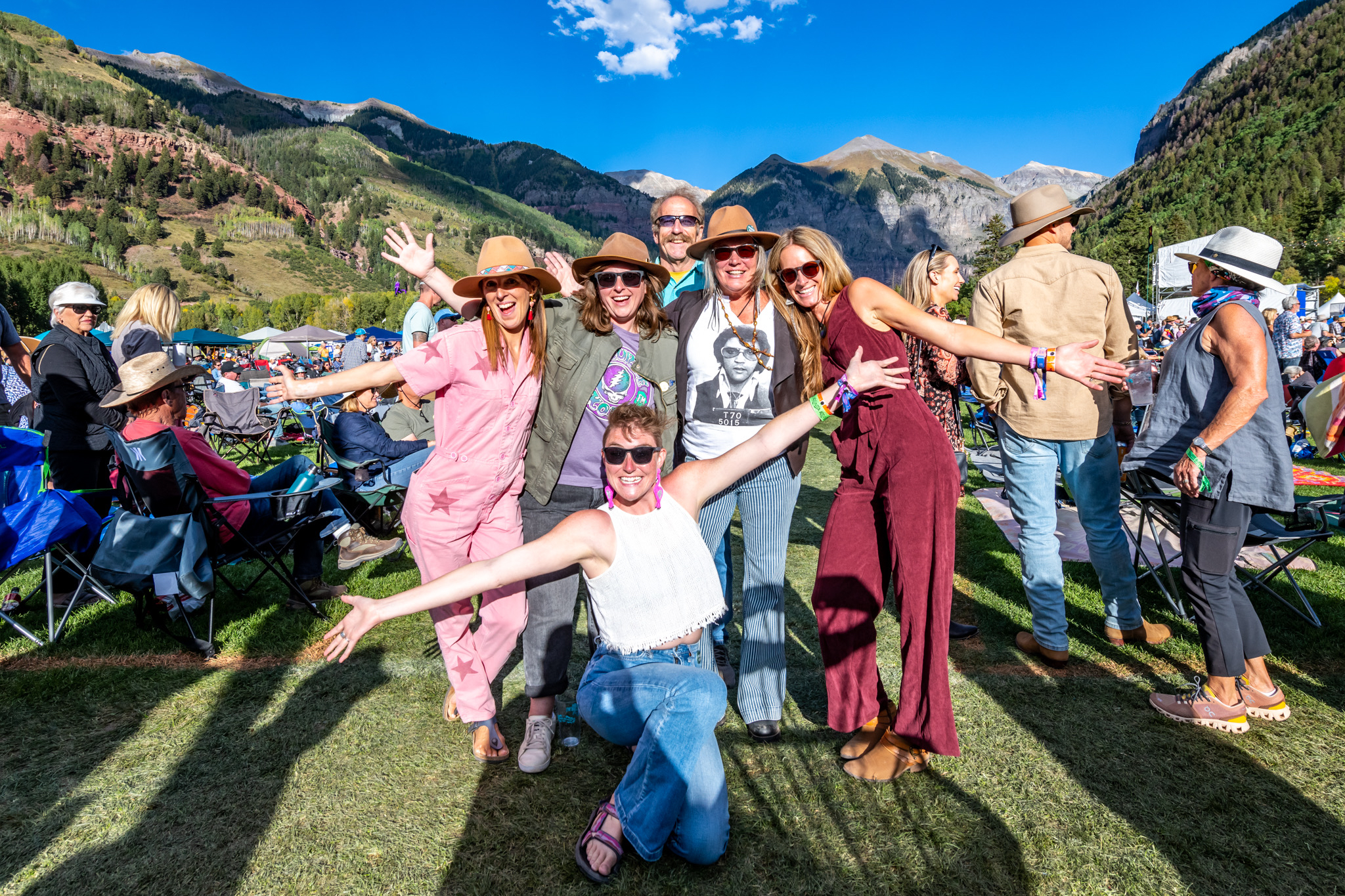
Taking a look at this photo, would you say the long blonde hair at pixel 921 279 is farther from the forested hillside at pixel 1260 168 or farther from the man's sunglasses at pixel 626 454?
the forested hillside at pixel 1260 168

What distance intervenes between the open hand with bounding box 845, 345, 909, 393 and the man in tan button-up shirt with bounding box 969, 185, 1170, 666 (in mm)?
1185

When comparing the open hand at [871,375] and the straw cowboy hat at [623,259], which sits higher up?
the straw cowboy hat at [623,259]

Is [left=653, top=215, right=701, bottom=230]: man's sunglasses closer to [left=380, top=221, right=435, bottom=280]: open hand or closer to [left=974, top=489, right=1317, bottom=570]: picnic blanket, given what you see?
[left=380, top=221, right=435, bottom=280]: open hand

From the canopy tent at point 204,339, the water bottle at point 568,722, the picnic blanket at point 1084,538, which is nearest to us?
the water bottle at point 568,722

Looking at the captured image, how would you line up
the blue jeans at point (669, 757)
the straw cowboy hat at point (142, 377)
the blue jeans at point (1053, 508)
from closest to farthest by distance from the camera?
the blue jeans at point (669, 757), the blue jeans at point (1053, 508), the straw cowboy hat at point (142, 377)

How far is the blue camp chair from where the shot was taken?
3578 millimetres

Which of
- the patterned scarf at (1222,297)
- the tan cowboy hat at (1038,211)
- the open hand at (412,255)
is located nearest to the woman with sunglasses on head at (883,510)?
the patterned scarf at (1222,297)

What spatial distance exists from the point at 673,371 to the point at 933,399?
8.56 ft

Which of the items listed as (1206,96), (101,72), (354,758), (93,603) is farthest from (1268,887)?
(101,72)

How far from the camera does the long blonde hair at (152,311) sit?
536 centimetres

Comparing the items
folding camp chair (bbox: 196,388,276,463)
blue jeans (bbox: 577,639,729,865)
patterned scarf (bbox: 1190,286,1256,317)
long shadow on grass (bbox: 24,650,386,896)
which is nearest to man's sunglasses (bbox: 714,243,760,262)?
blue jeans (bbox: 577,639,729,865)

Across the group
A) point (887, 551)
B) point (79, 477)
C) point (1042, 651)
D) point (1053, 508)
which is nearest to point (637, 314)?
point (887, 551)

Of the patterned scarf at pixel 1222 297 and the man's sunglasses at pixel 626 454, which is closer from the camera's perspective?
the man's sunglasses at pixel 626 454

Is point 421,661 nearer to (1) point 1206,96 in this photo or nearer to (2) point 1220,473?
(2) point 1220,473
